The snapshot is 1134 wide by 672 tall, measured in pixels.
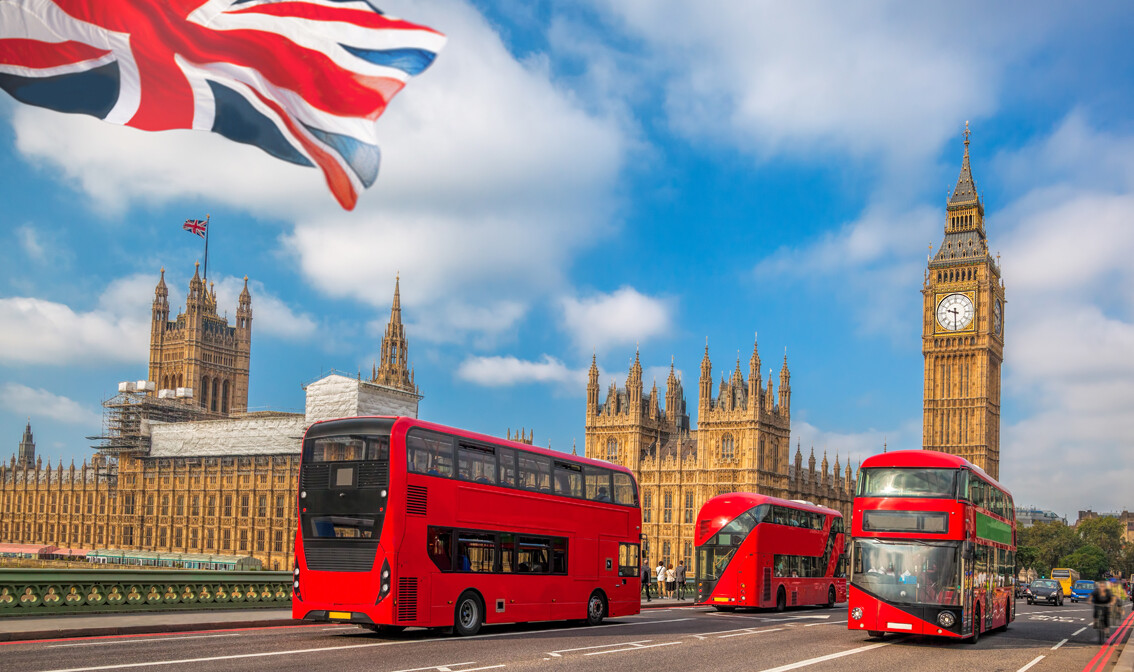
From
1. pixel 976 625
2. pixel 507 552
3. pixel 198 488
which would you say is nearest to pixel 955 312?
pixel 198 488

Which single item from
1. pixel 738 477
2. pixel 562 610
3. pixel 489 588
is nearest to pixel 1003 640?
pixel 562 610

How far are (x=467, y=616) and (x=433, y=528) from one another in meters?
2.39

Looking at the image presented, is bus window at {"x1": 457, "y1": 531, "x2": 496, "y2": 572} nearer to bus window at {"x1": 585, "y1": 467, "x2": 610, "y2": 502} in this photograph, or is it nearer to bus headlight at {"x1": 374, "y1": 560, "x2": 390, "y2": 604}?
bus headlight at {"x1": 374, "y1": 560, "x2": 390, "y2": 604}

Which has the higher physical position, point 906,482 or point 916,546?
Result: point 906,482

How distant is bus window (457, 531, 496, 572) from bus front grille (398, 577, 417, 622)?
1.42 meters

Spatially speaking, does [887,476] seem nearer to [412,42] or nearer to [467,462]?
[467,462]

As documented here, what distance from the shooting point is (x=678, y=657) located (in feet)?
56.9

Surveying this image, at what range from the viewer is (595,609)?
2503 centimetres

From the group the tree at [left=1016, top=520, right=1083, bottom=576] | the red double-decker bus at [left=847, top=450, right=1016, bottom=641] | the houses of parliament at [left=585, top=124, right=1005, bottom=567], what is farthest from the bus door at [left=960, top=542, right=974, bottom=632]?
the tree at [left=1016, top=520, right=1083, bottom=576]

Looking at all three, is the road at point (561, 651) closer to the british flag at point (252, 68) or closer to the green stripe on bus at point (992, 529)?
the green stripe on bus at point (992, 529)

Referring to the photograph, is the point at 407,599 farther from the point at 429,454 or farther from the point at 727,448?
the point at 727,448

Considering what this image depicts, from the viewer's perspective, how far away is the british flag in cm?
1113

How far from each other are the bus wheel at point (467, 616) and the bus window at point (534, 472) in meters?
2.59

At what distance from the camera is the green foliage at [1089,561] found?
124 metres
